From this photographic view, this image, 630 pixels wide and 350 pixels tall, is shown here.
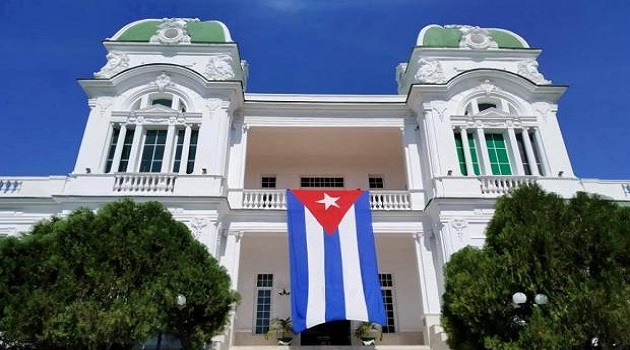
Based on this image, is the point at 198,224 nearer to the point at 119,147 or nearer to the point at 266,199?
the point at 266,199

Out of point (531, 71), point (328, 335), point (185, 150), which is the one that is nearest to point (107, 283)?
point (185, 150)

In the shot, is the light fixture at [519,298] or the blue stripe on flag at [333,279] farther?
the blue stripe on flag at [333,279]

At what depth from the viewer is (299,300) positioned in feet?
36.2

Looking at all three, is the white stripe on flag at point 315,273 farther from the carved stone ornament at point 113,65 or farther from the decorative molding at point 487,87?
the carved stone ornament at point 113,65

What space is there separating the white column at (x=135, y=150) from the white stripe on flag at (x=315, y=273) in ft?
19.4

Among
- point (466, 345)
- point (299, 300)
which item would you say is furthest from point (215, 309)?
point (466, 345)

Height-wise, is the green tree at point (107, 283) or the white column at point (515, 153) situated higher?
the white column at point (515, 153)

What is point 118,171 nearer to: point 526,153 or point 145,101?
point 145,101

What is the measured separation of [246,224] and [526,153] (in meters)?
10.1

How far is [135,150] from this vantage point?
1404 cm

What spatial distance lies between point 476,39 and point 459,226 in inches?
343

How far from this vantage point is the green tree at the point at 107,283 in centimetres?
709

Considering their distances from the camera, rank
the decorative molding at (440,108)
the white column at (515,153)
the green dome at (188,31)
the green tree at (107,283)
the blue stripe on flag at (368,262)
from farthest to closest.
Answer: the green dome at (188,31) < the decorative molding at (440,108) < the white column at (515,153) < the blue stripe on flag at (368,262) < the green tree at (107,283)

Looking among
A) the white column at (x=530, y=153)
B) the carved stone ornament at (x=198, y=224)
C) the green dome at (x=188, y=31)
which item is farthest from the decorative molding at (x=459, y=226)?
the green dome at (x=188, y=31)
